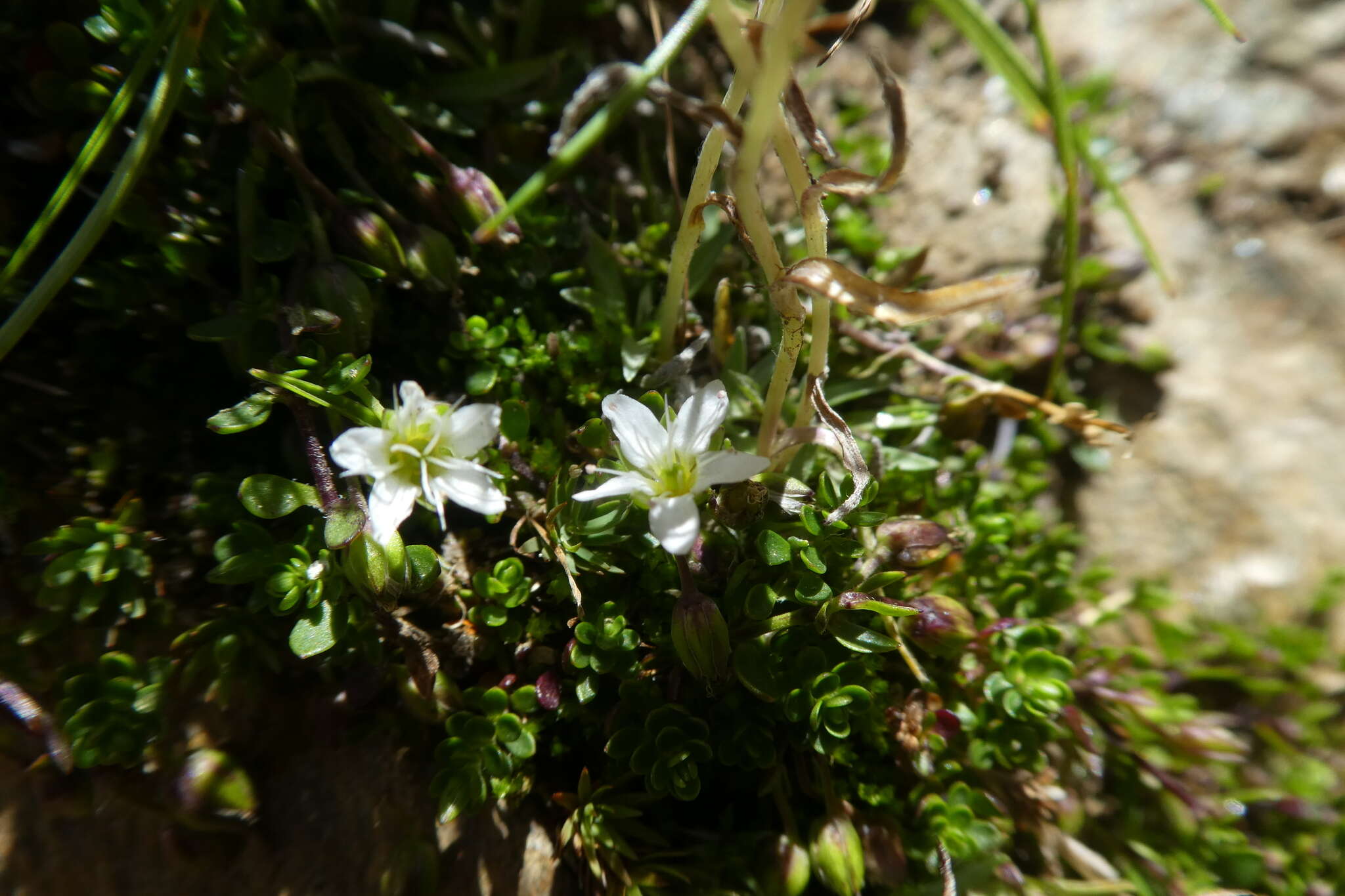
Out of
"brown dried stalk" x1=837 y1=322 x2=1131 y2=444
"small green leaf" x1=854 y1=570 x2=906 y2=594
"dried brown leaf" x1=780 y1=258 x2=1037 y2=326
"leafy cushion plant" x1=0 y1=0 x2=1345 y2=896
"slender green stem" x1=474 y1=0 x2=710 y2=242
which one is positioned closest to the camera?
"slender green stem" x1=474 y1=0 x2=710 y2=242

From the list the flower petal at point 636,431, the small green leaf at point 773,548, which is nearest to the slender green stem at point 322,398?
the flower petal at point 636,431

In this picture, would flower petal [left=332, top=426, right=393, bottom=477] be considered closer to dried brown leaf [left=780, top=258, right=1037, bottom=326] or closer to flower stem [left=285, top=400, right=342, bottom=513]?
flower stem [left=285, top=400, right=342, bottom=513]

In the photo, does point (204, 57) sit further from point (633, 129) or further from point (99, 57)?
point (633, 129)

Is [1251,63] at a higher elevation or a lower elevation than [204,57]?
higher

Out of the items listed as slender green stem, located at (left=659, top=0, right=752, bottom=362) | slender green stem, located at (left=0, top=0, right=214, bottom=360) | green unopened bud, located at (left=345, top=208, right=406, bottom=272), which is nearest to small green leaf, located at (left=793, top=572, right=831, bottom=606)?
slender green stem, located at (left=659, top=0, right=752, bottom=362)

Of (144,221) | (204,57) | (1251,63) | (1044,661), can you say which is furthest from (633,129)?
(1251,63)

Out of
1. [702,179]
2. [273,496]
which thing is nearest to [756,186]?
[702,179]

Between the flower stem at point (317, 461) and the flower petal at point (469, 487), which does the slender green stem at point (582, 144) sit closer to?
the flower petal at point (469, 487)

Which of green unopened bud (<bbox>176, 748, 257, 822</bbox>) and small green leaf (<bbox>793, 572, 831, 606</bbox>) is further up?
small green leaf (<bbox>793, 572, 831, 606</bbox>)
